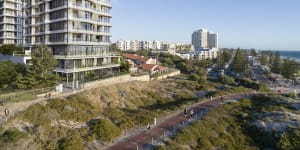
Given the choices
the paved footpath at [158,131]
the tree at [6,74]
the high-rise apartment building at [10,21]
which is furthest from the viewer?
the high-rise apartment building at [10,21]

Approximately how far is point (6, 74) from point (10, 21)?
45185 mm

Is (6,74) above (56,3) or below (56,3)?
below

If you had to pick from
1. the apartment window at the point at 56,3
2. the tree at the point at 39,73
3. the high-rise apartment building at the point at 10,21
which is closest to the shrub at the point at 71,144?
the tree at the point at 39,73

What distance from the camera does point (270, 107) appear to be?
40.9 metres

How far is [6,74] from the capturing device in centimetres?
4062

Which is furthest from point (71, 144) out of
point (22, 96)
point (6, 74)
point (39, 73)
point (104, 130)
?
point (6, 74)

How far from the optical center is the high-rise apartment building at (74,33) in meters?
48.9

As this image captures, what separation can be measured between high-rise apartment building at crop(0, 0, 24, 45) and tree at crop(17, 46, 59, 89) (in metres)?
45.2

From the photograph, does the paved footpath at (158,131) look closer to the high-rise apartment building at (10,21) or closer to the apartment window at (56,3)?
the apartment window at (56,3)

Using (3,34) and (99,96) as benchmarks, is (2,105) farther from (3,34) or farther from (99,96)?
(3,34)

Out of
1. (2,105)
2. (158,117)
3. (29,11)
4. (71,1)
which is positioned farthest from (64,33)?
→ (158,117)

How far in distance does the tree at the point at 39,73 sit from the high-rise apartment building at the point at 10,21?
45.2 metres

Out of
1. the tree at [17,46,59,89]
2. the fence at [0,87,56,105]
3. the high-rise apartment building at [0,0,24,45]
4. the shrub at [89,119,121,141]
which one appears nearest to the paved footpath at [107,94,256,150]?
the shrub at [89,119,121,141]

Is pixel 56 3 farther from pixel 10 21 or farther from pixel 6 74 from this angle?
pixel 10 21
